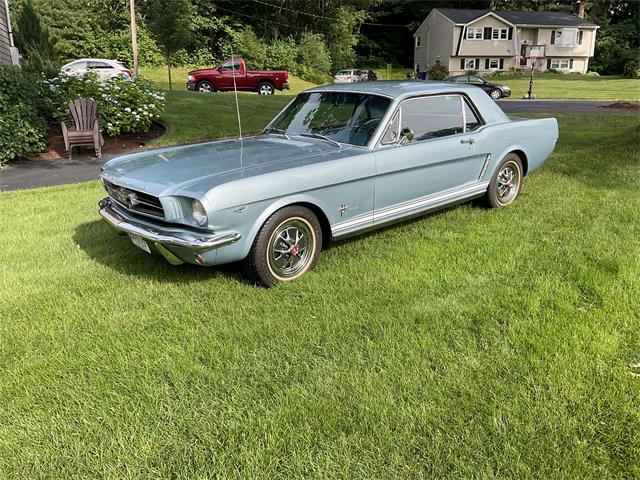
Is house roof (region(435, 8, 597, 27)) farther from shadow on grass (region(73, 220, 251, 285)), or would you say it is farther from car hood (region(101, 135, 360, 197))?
shadow on grass (region(73, 220, 251, 285))

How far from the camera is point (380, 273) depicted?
4.16 metres

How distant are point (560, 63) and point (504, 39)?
7.48 metres

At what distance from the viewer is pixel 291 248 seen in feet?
13.2

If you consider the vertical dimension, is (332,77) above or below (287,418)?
above

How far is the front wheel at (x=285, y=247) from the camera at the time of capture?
3811 mm

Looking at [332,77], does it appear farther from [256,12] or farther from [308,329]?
[308,329]

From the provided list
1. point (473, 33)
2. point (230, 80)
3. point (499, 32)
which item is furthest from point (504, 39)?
point (230, 80)

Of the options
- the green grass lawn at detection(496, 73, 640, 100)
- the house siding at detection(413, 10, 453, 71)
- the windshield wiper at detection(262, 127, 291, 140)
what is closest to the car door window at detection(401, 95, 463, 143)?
the windshield wiper at detection(262, 127, 291, 140)

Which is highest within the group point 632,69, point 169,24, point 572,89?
point 169,24

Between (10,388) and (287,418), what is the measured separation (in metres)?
1.56

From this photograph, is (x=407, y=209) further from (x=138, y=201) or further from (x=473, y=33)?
(x=473, y=33)

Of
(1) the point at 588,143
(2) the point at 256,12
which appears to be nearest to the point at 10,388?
(1) the point at 588,143

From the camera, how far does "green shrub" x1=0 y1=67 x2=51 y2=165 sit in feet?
29.9

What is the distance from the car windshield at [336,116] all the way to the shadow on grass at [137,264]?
5.07 ft
